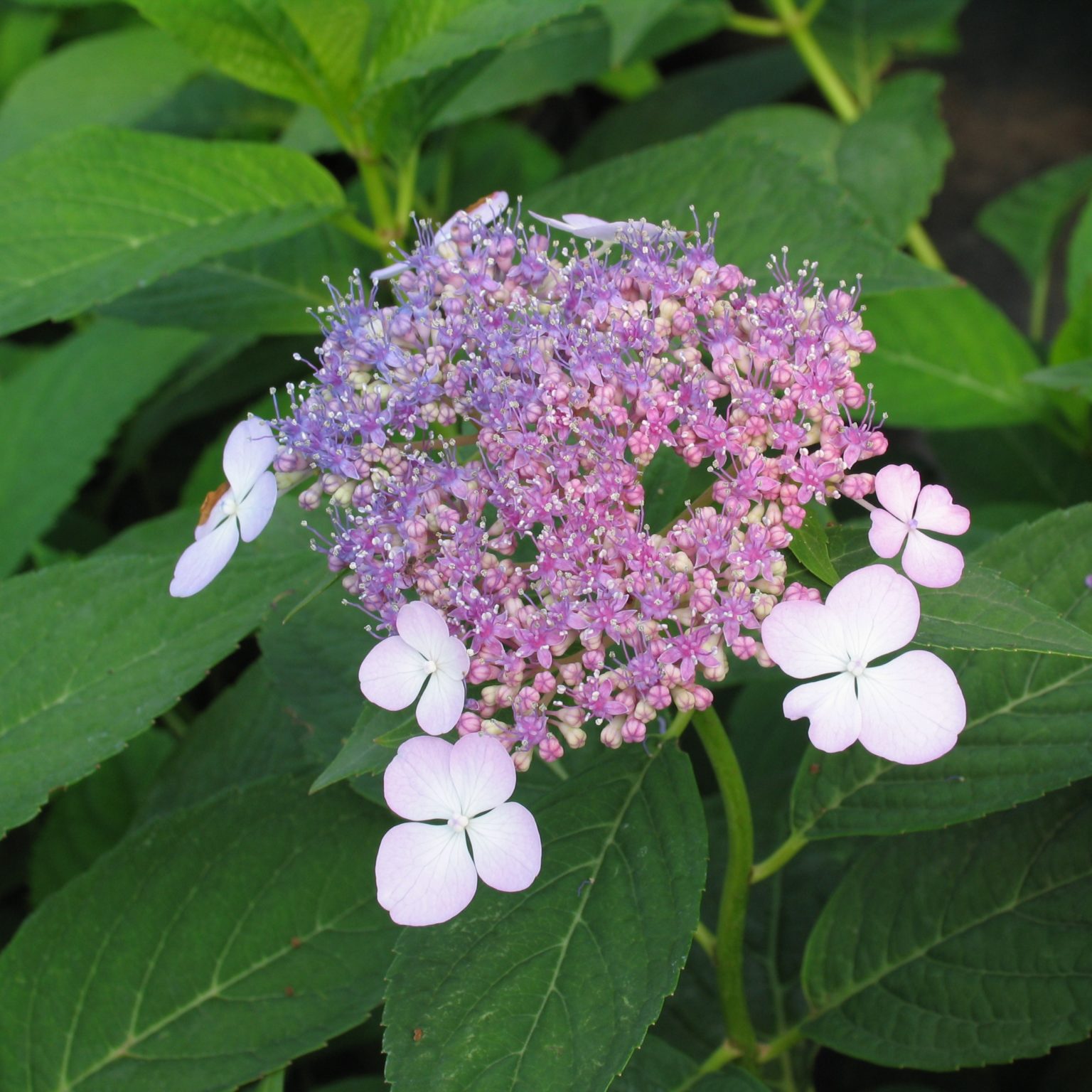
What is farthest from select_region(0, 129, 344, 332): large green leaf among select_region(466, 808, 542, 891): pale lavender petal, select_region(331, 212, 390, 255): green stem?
select_region(466, 808, 542, 891): pale lavender petal

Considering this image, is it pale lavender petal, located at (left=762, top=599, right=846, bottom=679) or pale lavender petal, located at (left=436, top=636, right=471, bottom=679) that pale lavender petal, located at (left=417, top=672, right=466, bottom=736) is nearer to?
pale lavender petal, located at (left=436, top=636, right=471, bottom=679)

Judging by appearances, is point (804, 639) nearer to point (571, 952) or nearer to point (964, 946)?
point (571, 952)

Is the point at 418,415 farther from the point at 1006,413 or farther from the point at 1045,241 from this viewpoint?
the point at 1045,241

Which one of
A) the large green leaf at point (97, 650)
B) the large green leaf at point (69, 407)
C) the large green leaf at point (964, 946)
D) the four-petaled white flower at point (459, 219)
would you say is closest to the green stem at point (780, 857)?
the large green leaf at point (964, 946)

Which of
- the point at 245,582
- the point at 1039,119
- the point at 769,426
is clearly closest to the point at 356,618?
the point at 245,582

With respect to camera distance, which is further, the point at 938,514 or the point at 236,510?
the point at 236,510

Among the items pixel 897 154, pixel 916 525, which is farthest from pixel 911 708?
pixel 897 154
